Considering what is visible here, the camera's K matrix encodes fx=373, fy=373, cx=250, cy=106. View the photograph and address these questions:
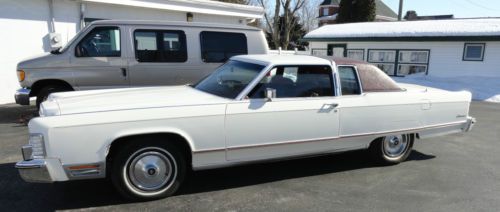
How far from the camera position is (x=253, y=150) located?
427 cm

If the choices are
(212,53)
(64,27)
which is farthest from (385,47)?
(64,27)

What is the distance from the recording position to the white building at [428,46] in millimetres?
16250

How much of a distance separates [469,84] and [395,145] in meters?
12.9

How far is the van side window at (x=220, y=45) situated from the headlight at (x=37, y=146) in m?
4.70

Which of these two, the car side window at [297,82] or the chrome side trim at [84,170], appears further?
the car side window at [297,82]

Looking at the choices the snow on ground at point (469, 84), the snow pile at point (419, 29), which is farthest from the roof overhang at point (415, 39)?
the snow on ground at point (469, 84)

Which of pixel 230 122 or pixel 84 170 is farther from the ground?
pixel 230 122

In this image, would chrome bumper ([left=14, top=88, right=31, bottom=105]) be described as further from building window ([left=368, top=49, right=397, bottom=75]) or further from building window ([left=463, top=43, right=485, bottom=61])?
building window ([left=463, top=43, right=485, bottom=61])

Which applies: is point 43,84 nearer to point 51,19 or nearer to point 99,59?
point 99,59

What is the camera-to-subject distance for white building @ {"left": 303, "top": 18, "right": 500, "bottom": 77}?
53.3 ft

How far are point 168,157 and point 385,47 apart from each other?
17442mm

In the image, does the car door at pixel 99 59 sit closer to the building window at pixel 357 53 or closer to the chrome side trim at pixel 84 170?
the chrome side trim at pixel 84 170

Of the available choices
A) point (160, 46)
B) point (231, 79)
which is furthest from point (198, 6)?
point (231, 79)

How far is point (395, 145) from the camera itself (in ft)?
17.8
